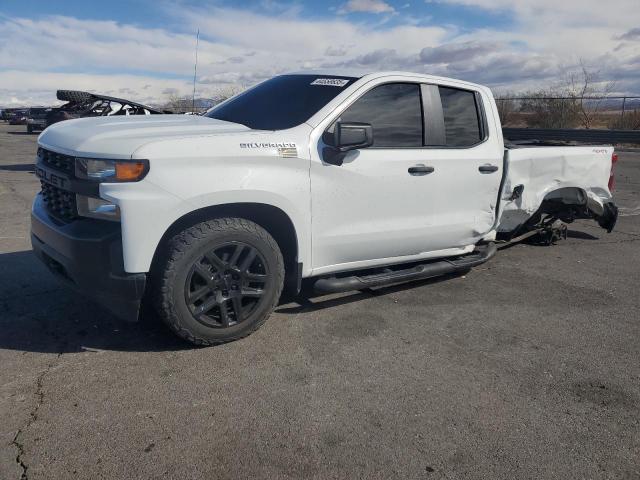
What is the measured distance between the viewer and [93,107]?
1141cm

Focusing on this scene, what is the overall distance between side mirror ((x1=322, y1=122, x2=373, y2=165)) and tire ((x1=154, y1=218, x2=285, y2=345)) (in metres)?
0.72

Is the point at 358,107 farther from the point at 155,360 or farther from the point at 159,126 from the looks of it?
the point at 155,360

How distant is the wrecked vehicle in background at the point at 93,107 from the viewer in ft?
34.0

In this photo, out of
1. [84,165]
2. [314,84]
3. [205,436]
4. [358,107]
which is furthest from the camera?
[314,84]

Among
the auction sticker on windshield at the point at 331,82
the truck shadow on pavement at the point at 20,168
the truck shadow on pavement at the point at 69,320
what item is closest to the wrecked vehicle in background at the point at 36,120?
the truck shadow on pavement at the point at 20,168

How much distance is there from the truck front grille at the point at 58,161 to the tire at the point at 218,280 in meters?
0.75

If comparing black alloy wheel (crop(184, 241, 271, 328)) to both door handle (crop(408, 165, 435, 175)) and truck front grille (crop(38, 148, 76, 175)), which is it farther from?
door handle (crop(408, 165, 435, 175))

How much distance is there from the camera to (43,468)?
2.34 m

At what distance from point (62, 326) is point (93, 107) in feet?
29.3

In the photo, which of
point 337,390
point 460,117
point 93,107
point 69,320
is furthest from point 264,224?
point 93,107

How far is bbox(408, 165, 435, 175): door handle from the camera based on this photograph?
163 inches

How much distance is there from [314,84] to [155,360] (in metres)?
2.39

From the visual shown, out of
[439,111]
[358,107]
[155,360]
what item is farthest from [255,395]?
[439,111]

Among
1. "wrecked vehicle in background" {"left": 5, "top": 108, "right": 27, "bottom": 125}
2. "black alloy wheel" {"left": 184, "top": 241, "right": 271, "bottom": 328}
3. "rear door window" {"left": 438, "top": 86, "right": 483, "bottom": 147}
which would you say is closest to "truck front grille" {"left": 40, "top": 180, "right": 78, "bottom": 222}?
"black alloy wheel" {"left": 184, "top": 241, "right": 271, "bottom": 328}
